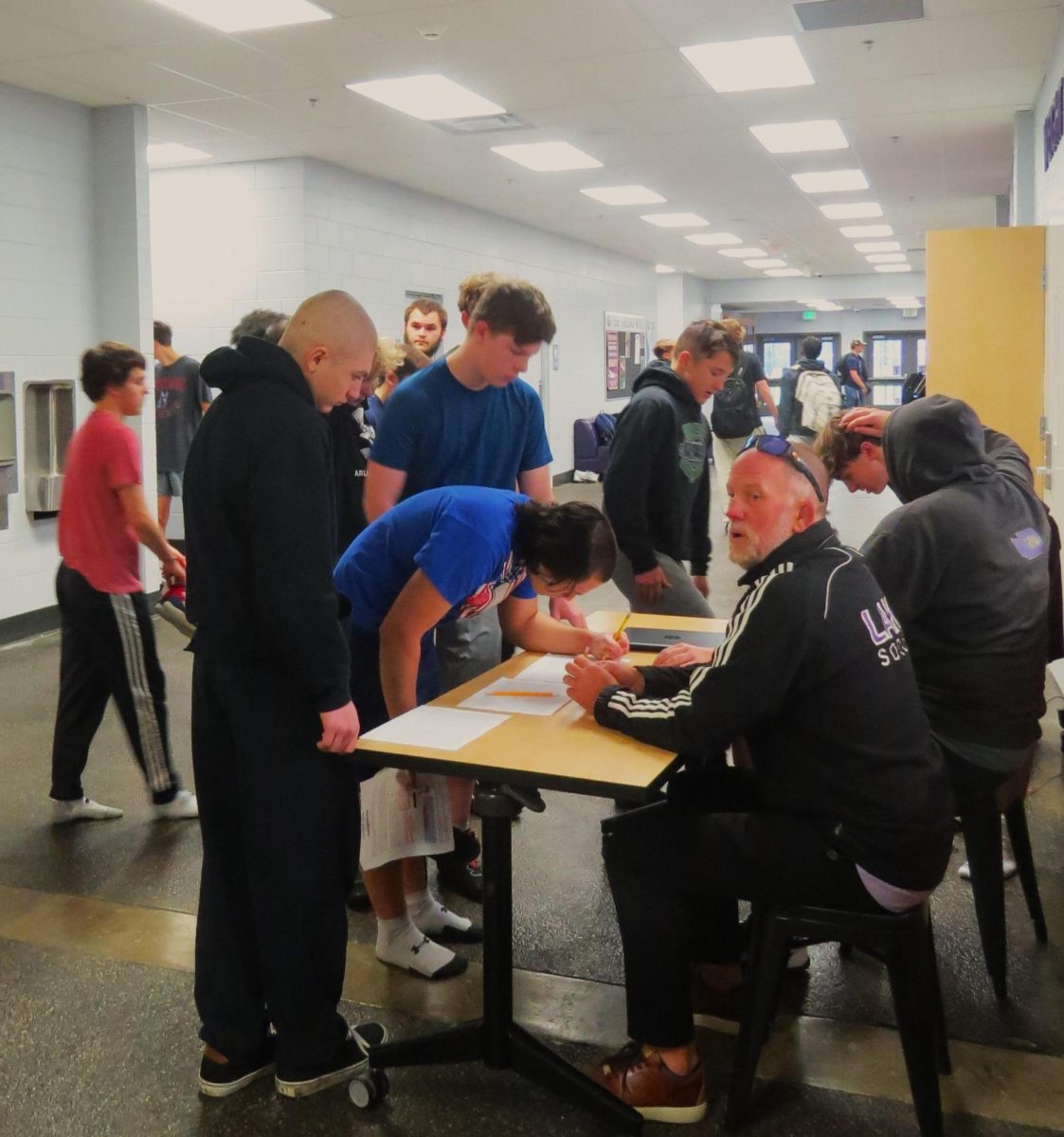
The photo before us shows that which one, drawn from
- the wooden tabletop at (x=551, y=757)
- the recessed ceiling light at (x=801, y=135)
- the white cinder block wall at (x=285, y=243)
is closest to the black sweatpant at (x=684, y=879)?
the wooden tabletop at (x=551, y=757)

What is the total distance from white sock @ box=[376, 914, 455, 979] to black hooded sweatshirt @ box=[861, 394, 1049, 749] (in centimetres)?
117

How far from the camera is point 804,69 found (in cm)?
605

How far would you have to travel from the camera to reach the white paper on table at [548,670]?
2461 millimetres

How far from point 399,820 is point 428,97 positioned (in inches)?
205

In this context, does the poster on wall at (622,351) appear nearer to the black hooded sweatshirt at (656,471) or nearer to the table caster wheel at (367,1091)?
the black hooded sweatshirt at (656,471)

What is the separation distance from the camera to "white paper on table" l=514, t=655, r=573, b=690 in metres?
2.46

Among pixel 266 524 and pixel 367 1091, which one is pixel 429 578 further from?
pixel 367 1091

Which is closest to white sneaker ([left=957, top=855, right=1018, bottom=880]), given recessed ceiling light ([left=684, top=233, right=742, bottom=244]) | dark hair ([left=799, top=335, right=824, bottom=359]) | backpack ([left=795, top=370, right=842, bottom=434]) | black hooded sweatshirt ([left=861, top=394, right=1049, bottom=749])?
black hooded sweatshirt ([left=861, top=394, right=1049, bottom=749])

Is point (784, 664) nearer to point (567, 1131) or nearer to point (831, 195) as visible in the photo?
point (567, 1131)

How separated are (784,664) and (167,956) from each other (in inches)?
65.1

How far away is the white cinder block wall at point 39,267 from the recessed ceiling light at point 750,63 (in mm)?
3233

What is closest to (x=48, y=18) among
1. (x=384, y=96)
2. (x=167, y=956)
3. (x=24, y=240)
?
(x=24, y=240)

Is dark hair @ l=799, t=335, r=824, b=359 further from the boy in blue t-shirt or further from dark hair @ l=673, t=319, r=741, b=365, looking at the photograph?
the boy in blue t-shirt

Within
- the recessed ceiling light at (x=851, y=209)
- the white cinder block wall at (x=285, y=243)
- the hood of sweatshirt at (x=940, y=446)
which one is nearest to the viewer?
the hood of sweatshirt at (x=940, y=446)
